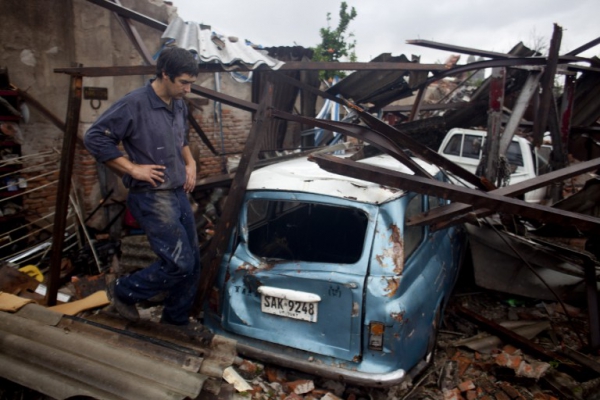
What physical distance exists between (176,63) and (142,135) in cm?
51

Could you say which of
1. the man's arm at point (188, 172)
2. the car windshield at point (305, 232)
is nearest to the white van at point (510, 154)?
the car windshield at point (305, 232)

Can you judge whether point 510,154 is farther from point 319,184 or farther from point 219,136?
point 319,184

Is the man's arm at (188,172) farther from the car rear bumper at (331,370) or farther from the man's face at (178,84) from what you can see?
the car rear bumper at (331,370)

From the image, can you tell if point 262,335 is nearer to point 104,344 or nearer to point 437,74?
point 104,344

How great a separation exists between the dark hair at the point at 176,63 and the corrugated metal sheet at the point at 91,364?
166 cm

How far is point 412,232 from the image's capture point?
3117 millimetres

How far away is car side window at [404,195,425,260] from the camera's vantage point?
297cm

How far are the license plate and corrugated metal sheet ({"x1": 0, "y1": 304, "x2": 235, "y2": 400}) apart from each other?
0.45 meters

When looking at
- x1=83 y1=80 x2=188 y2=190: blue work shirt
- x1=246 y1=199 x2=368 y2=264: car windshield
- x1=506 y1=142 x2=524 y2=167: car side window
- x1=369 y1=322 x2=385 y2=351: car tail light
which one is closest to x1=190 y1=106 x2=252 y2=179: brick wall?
x1=246 y1=199 x2=368 y2=264: car windshield

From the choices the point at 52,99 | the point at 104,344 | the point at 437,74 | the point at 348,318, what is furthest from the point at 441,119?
the point at 104,344

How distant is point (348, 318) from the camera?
267 centimetres

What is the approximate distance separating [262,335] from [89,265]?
10.4 ft

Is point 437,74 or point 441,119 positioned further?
point 441,119

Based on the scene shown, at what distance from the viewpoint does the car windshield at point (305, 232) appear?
3.68 meters
